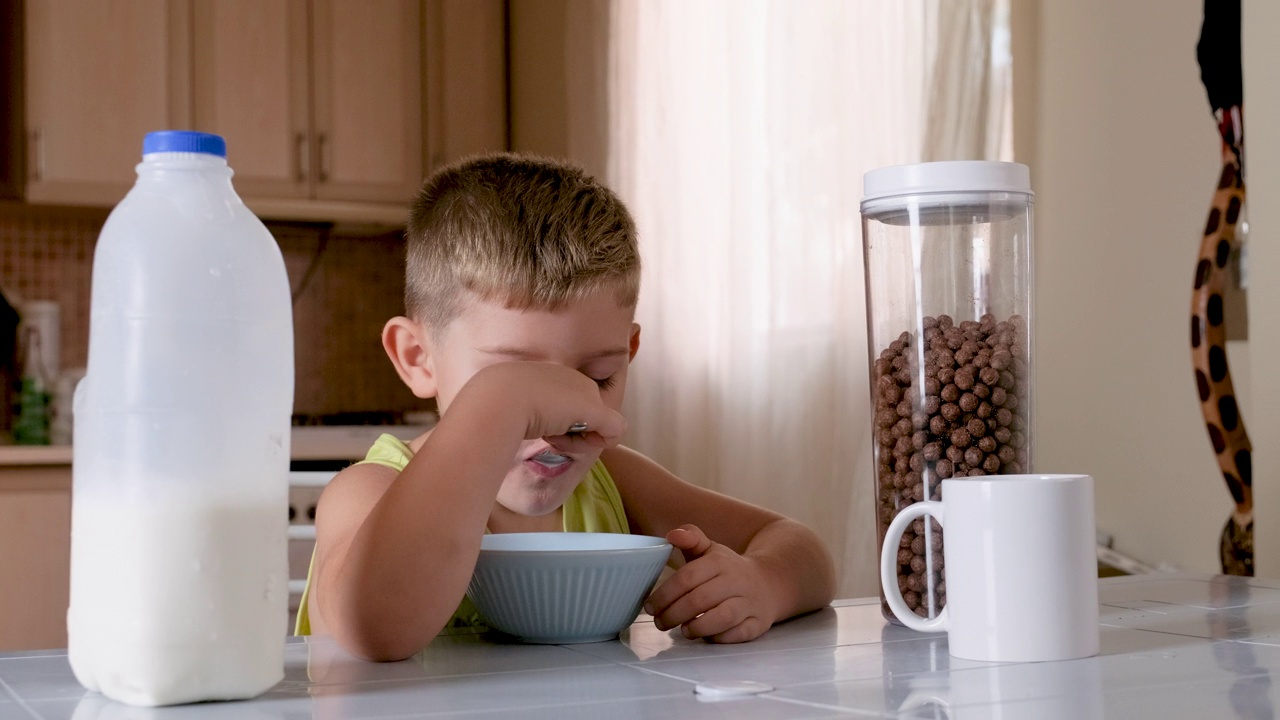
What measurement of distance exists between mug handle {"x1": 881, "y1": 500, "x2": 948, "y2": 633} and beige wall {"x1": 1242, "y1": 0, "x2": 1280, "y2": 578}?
82 centimetres

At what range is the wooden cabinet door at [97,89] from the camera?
9.45 ft

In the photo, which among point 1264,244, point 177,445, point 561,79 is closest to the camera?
point 177,445

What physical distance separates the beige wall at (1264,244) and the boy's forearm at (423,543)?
1.05 meters

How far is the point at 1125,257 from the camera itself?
2.32 metres

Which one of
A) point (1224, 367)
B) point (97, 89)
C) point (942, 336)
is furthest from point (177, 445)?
point (97, 89)

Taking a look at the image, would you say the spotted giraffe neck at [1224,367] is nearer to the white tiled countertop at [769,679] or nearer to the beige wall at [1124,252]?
the beige wall at [1124,252]

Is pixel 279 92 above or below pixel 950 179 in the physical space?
above

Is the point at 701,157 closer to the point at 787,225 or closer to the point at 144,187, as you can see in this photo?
the point at 787,225

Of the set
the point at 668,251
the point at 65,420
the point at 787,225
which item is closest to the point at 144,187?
the point at 787,225

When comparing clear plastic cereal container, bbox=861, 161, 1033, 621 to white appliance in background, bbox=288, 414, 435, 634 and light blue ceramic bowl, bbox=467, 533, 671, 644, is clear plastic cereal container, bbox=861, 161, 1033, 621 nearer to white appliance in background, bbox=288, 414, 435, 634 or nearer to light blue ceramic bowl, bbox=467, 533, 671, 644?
light blue ceramic bowl, bbox=467, 533, 671, 644

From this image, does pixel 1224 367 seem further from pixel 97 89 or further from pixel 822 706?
pixel 97 89

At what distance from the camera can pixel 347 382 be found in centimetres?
336

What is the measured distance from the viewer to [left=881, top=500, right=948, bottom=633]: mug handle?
0.77m

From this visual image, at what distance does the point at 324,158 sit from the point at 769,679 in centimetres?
272
